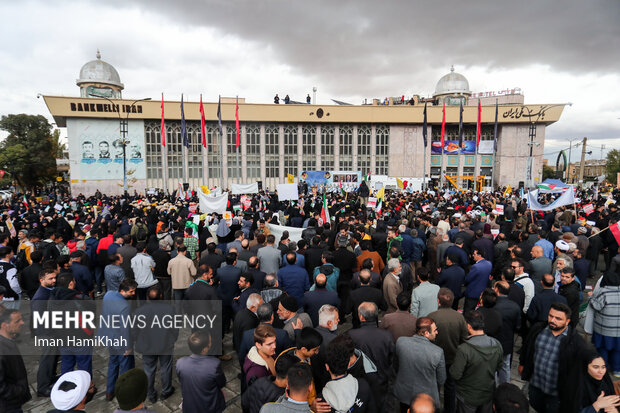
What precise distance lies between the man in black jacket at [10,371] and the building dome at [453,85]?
60.9 meters

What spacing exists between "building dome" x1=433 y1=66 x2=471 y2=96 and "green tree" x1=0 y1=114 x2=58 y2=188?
61388 mm

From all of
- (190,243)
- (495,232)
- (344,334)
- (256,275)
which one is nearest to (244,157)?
(190,243)

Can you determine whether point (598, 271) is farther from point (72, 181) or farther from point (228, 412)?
point (72, 181)

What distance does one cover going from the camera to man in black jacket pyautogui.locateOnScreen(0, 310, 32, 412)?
10.6ft

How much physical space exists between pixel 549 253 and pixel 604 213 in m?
6.39

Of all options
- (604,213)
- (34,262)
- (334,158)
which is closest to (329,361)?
(34,262)

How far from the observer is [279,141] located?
4534cm

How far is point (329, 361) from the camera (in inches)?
106

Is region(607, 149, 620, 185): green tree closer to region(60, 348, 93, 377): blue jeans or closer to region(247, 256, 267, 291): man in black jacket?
region(247, 256, 267, 291): man in black jacket

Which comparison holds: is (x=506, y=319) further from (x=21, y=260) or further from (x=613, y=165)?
(x=613, y=165)

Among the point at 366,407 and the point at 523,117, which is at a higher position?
the point at 523,117

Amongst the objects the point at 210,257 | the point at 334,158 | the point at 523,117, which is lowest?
the point at 210,257

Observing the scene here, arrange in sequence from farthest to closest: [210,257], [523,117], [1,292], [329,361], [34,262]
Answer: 1. [523,117]
2. [210,257]
3. [34,262]
4. [1,292]
5. [329,361]

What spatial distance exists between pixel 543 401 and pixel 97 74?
54.7 metres
